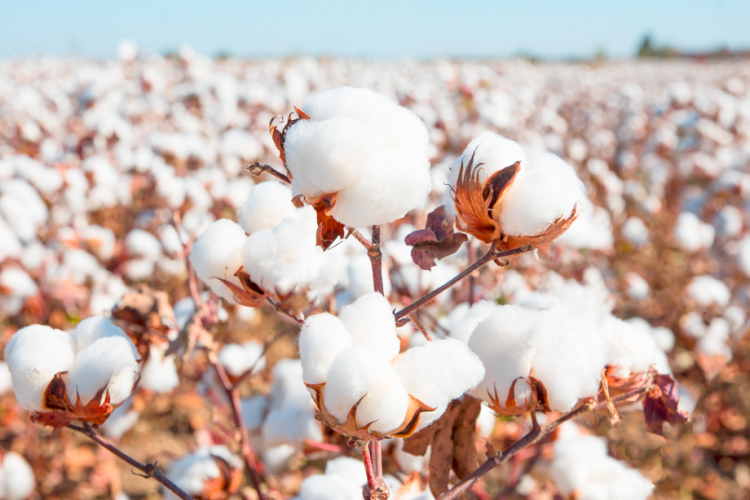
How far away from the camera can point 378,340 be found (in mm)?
520

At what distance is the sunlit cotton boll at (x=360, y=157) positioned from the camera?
503mm

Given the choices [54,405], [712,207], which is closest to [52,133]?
[54,405]

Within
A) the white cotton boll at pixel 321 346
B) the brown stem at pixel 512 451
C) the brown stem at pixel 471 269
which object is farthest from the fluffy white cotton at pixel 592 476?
the white cotton boll at pixel 321 346

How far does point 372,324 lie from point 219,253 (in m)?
0.28

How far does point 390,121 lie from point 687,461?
2764 mm

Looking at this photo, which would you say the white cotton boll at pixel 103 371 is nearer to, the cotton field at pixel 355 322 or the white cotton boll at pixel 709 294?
the cotton field at pixel 355 322

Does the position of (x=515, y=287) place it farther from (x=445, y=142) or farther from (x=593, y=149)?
(x=593, y=149)

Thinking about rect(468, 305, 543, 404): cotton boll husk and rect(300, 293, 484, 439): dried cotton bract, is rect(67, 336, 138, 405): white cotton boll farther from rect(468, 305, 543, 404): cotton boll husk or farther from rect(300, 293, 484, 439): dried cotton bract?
rect(468, 305, 543, 404): cotton boll husk

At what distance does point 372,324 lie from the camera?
1.72ft

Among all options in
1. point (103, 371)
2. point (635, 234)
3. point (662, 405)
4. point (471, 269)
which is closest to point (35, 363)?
point (103, 371)

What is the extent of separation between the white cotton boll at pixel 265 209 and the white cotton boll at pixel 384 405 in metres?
0.32

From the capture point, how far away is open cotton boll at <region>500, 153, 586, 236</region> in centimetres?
56

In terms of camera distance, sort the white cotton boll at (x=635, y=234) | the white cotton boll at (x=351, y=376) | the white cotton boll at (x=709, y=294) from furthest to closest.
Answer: the white cotton boll at (x=635, y=234)
the white cotton boll at (x=709, y=294)
the white cotton boll at (x=351, y=376)

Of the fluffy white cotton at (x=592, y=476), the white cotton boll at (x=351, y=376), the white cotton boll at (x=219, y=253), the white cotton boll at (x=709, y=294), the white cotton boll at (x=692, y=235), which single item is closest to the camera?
the white cotton boll at (x=351, y=376)
